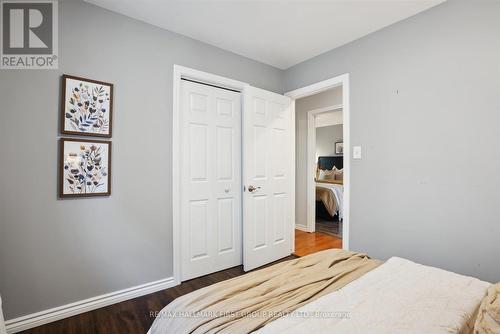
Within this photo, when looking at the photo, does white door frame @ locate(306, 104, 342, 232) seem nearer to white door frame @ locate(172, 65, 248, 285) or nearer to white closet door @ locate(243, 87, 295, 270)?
white closet door @ locate(243, 87, 295, 270)

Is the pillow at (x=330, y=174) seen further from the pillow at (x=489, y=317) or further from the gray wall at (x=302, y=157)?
the pillow at (x=489, y=317)

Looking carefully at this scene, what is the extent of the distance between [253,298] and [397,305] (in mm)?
612

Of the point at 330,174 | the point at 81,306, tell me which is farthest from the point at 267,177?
the point at 330,174

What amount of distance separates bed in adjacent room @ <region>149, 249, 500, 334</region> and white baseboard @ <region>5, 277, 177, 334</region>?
1.22m

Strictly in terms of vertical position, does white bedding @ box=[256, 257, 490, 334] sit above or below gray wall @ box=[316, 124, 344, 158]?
below

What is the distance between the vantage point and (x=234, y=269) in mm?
2770

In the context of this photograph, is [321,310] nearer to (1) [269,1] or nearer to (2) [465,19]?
(1) [269,1]

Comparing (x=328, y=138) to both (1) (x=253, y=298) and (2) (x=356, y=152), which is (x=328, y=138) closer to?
(2) (x=356, y=152)

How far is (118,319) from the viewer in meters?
1.85

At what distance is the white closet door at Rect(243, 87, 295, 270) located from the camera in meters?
2.71

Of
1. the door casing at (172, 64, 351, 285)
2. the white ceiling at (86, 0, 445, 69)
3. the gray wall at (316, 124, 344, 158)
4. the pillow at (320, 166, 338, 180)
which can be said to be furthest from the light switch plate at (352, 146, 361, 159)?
the gray wall at (316, 124, 344, 158)

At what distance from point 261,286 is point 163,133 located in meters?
1.69

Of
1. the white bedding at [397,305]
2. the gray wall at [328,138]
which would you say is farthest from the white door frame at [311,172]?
the white bedding at [397,305]

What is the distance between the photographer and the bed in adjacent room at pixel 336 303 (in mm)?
887
